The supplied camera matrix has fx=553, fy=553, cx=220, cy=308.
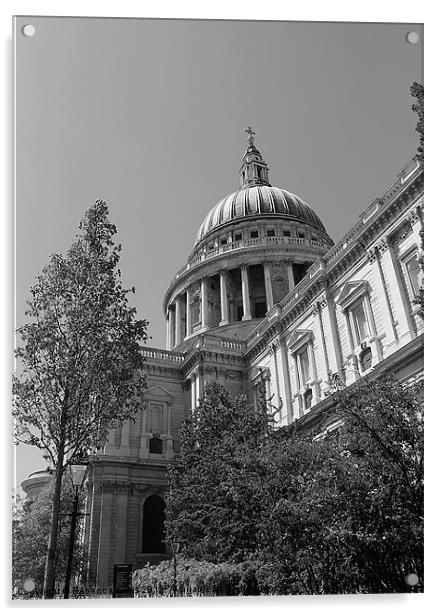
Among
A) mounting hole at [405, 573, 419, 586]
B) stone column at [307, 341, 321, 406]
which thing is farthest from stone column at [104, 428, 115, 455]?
mounting hole at [405, 573, 419, 586]

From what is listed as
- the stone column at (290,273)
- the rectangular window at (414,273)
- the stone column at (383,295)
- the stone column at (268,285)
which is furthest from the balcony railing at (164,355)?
the rectangular window at (414,273)

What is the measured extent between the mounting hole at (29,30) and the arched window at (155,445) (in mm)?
22239

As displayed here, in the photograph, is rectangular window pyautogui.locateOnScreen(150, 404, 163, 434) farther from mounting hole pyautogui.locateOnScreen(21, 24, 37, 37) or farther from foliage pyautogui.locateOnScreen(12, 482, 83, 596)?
mounting hole pyautogui.locateOnScreen(21, 24, 37, 37)

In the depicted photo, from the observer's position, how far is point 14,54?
11.5m

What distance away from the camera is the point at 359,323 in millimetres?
23125

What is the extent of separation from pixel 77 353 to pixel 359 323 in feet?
44.7

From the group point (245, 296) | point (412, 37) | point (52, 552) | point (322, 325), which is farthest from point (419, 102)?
point (245, 296)

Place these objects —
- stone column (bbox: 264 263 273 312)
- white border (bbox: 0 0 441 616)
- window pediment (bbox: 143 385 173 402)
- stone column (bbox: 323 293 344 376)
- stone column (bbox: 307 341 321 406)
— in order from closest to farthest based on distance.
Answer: white border (bbox: 0 0 441 616)
stone column (bbox: 323 293 344 376)
stone column (bbox: 307 341 321 406)
window pediment (bbox: 143 385 173 402)
stone column (bbox: 264 263 273 312)

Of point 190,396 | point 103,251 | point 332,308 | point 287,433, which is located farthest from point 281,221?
point 103,251

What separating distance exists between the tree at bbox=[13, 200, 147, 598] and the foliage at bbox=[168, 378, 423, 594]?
398 centimetres

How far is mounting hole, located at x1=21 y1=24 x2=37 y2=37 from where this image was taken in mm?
11555

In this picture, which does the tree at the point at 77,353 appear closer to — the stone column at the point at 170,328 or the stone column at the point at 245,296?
the stone column at the point at 245,296

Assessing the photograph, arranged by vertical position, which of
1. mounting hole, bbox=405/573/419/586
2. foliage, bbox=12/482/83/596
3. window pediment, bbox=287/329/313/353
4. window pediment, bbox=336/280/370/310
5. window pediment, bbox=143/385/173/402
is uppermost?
window pediment, bbox=336/280/370/310

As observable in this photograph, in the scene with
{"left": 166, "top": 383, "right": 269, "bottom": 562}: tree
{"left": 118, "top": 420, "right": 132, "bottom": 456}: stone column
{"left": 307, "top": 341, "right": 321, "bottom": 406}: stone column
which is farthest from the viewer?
{"left": 118, "top": 420, "right": 132, "bottom": 456}: stone column
